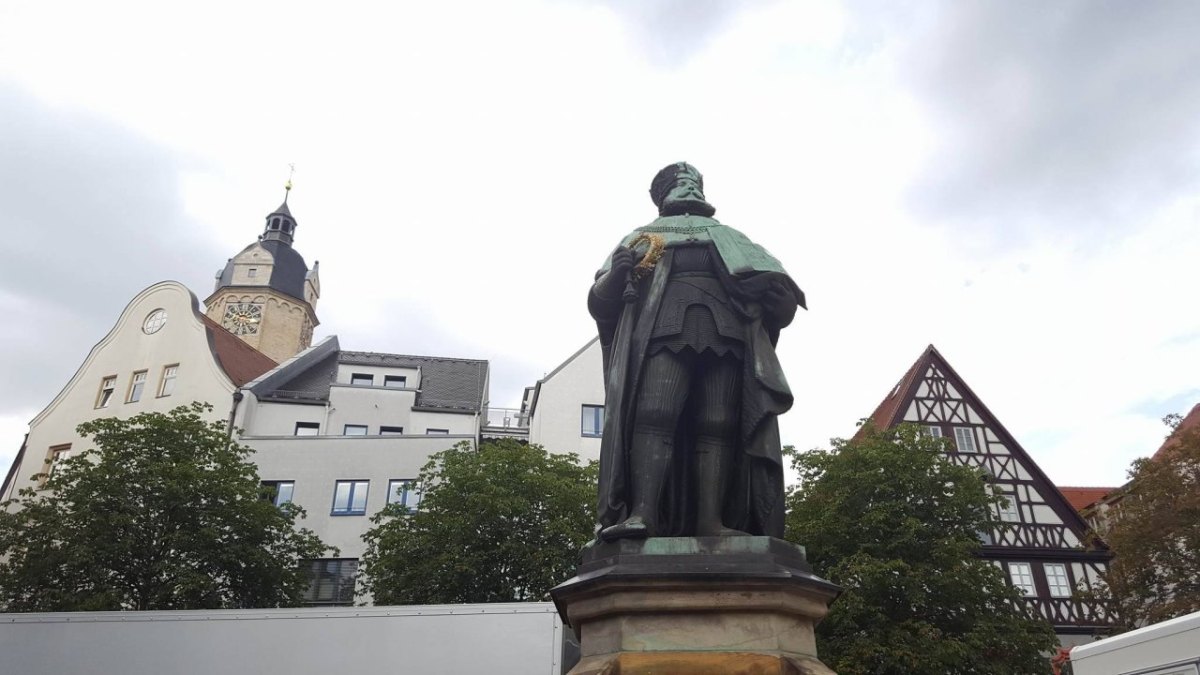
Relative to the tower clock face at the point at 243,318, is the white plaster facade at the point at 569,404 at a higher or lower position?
lower

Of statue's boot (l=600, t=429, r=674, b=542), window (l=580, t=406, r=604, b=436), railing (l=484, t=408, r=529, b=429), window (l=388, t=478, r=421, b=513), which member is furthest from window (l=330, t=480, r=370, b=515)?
statue's boot (l=600, t=429, r=674, b=542)

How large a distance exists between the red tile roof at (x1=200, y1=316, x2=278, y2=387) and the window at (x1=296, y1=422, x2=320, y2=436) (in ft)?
8.67

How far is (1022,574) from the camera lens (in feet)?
96.2

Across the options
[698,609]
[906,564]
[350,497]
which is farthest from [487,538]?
[698,609]

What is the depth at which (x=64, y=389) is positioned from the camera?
3562cm

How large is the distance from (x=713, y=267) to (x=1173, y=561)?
21.7 metres

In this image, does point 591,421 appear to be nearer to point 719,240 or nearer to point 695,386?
point 719,240

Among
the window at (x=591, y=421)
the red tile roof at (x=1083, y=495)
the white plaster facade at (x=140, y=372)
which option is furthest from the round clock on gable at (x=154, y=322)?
the red tile roof at (x=1083, y=495)

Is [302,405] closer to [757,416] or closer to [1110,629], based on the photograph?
[1110,629]

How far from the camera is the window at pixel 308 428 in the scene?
32812mm

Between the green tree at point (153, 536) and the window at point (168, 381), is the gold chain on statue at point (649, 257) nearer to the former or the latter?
the green tree at point (153, 536)

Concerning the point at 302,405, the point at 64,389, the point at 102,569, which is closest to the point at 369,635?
the point at 102,569

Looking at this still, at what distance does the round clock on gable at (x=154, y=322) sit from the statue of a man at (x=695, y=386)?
3474 centimetres

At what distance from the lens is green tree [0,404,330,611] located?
2025 cm
